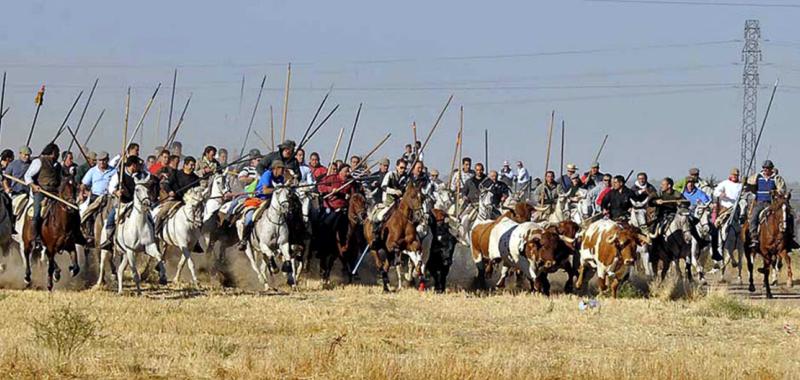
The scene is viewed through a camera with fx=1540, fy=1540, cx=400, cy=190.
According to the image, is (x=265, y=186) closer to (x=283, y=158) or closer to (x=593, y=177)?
(x=283, y=158)

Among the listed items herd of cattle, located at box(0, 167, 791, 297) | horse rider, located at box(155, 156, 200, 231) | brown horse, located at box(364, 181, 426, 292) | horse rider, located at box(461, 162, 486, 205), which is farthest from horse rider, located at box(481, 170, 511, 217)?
horse rider, located at box(155, 156, 200, 231)

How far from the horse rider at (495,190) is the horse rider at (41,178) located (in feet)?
31.2

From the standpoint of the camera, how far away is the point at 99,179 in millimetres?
27125

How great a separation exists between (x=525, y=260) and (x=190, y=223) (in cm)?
597

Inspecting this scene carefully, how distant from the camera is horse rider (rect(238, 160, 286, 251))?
26.8m

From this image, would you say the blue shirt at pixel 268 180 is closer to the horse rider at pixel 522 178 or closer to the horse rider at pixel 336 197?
the horse rider at pixel 336 197

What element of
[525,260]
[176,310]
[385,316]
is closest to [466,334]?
[385,316]

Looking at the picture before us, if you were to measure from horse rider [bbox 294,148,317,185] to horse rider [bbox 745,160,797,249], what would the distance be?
8.30 m

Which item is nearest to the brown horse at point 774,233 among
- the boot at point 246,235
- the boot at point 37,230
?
the boot at point 246,235

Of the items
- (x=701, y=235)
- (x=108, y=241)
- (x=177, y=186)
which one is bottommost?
(x=108, y=241)

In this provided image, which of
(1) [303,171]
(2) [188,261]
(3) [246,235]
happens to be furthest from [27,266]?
(1) [303,171]

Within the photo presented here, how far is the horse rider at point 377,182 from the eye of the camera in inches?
1186

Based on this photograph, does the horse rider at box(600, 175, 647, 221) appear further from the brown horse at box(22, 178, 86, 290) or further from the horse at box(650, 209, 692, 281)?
the brown horse at box(22, 178, 86, 290)

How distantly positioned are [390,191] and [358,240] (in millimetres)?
2058
